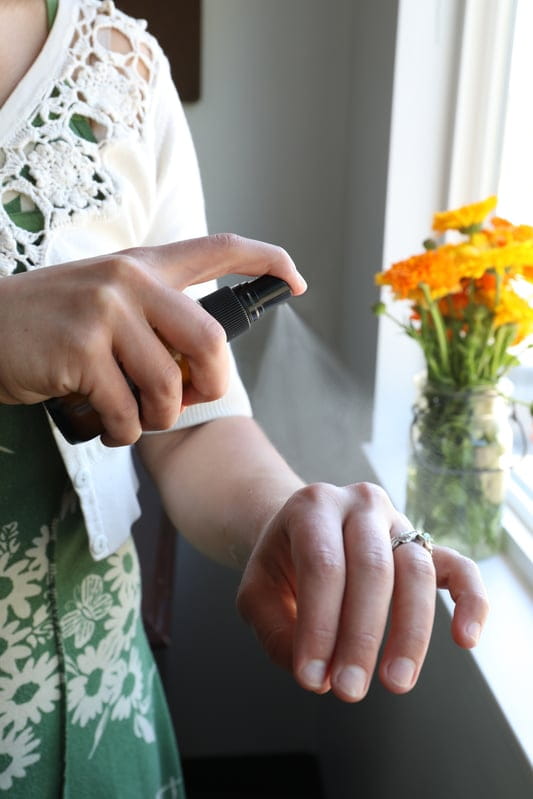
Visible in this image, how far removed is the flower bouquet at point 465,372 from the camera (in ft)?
2.54

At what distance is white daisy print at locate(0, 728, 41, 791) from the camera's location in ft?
1.97

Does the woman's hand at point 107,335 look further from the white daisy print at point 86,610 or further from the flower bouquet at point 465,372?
the flower bouquet at point 465,372

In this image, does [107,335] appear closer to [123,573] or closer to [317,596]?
[317,596]

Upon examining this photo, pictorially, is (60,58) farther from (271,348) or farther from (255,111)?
(255,111)

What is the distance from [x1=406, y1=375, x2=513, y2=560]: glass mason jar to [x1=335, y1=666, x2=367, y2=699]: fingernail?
452mm

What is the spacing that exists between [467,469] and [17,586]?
1.49ft

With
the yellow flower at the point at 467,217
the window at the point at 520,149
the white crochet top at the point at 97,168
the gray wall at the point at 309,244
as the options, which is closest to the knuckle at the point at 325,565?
the white crochet top at the point at 97,168

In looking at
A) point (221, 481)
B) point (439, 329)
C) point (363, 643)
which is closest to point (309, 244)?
point (439, 329)


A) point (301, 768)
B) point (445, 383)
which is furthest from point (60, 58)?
point (301, 768)

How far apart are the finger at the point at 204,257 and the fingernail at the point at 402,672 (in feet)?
0.69

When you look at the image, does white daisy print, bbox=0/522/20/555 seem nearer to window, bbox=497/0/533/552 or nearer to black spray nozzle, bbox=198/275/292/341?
black spray nozzle, bbox=198/275/292/341

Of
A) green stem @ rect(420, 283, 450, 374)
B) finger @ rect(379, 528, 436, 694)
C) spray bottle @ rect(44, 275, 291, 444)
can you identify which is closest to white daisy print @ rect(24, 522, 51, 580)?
spray bottle @ rect(44, 275, 291, 444)

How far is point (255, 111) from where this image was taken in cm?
124

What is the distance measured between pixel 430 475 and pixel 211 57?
0.78m
